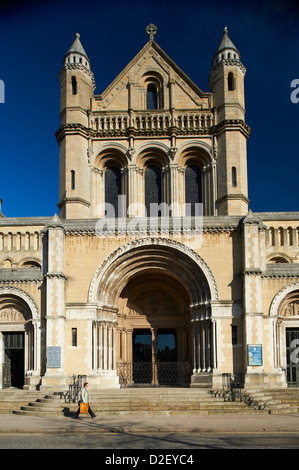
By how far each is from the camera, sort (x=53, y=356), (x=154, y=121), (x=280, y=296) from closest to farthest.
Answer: (x=53, y=356)
(x=280, y=296)
(x=154, y=121)

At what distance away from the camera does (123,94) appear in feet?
123

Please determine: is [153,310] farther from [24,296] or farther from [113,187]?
[113,187]

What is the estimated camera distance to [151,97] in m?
38.3

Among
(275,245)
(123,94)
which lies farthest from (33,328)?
(123,94)

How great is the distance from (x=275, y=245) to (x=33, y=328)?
1572cm

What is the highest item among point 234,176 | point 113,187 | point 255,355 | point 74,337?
point 234,176

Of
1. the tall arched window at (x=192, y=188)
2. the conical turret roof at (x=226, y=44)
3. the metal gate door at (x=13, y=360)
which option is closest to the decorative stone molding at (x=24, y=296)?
the metal gate door at (x=13, y=360)

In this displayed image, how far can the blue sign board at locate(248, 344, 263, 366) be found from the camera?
25.6 metres

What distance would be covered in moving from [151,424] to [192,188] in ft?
67.4

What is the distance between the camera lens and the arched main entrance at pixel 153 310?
27.3 m

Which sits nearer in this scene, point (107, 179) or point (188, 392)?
point (188, 392)

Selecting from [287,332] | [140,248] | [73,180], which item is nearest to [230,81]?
[73,180]

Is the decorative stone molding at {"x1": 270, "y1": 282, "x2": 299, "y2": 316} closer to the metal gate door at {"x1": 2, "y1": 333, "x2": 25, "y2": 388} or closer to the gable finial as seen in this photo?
the metal gate door at {"x1": 2, "y1": 333, "x2": 25, "y2": 388}
